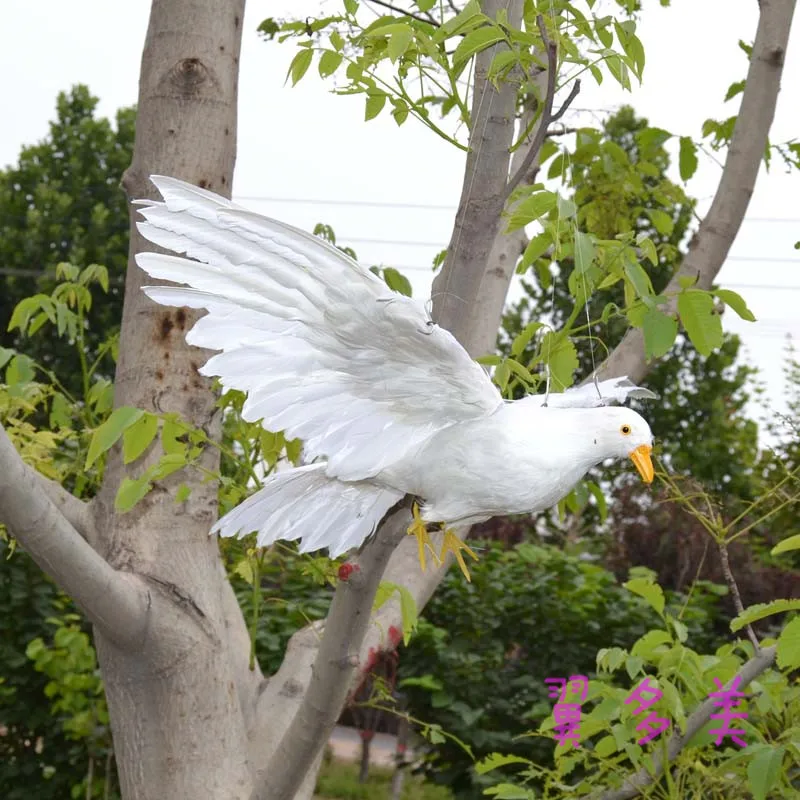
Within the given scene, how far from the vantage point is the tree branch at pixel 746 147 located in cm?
266

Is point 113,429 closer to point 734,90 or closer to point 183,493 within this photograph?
point 183,493

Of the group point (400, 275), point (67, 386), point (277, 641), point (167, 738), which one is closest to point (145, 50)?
point (400, 275)

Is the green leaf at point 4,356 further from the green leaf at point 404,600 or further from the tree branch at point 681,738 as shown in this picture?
the tree branch at point 681,738

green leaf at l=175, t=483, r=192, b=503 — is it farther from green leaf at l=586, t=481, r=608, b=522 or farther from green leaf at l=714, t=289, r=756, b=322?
green leaf at l=714, t=289, r=756, b=322

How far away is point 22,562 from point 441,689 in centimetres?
160

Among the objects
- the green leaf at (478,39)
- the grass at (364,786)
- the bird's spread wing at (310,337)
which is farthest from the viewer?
the grass at (364,786)

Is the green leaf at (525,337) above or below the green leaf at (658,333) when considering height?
below

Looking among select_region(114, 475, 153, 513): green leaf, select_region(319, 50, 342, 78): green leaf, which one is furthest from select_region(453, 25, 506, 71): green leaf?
select_region(114, 475, 153, 513): green leaf

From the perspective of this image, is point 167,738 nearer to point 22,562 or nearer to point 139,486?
point 139,486

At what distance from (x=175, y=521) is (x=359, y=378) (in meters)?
1.03

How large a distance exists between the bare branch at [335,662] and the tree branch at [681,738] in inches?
24.3

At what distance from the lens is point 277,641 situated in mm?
4270

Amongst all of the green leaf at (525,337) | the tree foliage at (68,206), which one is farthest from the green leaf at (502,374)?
the tree foliage at (68,206)

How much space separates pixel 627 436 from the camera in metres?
1.45
